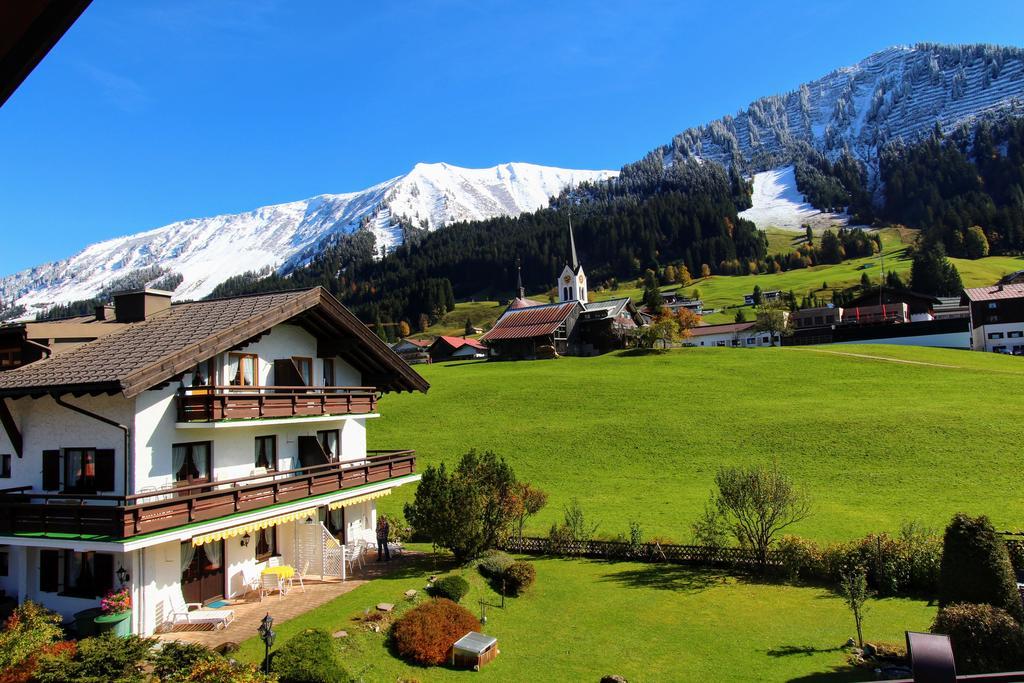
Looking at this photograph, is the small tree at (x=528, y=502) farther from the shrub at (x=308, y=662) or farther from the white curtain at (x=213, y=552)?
the shrub at (x=308, y=662)

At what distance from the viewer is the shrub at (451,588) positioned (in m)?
22.6

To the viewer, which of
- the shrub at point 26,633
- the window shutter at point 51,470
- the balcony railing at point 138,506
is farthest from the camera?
the window shutter at point 51,470

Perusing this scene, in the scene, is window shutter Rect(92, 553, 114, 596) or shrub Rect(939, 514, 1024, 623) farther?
window shutter Rect(92, 553, 114, 596)

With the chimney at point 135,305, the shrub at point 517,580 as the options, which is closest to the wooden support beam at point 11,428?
the chimney at point 135,305

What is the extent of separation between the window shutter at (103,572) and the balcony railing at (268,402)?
4569mm

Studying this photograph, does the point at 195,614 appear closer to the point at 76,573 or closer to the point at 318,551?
the point at 76,573

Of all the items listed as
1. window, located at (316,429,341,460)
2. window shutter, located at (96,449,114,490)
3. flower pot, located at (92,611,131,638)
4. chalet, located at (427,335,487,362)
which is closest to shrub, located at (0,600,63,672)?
flower pot, located at (92,611,131,638)

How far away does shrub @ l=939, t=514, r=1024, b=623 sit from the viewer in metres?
17.8

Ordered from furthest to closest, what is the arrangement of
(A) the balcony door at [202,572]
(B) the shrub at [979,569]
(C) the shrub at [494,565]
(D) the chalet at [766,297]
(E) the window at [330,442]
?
1. (D) the chalet at [766,297]
2. (E) the window at [330,442]
3. (C) the shrub at [494,565]
4. (A) the balcony door at [202,572]
5. (B) the shrub at [979,569]

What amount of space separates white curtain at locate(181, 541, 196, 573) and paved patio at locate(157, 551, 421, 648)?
79.6 inches

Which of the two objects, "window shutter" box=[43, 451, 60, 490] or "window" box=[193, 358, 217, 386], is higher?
"window" box=[193, 358, 217, 386]

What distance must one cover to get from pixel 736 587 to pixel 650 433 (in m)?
24.6

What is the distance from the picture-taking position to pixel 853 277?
163500 mm

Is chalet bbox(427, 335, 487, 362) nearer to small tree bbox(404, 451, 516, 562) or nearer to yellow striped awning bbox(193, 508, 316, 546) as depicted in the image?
small tree bbox(404, 451, 516, 562)
